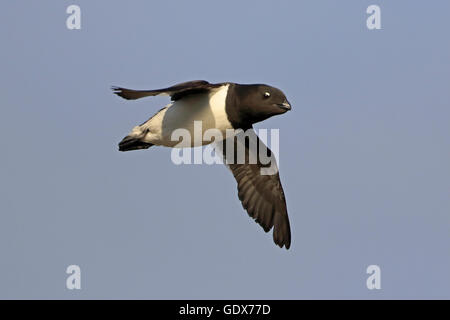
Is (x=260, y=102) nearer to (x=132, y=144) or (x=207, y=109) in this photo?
(x=207, y=109)

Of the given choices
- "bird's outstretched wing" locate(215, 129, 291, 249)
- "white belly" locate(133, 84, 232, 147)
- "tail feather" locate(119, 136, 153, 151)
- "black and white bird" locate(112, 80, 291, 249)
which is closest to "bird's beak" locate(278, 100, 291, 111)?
"black and white bird" locate(112, 80, 291, 249)

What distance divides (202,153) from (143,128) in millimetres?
2358

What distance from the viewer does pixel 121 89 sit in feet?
36.8

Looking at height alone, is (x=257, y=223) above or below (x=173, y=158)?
below

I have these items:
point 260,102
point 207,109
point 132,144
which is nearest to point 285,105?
point 260,102

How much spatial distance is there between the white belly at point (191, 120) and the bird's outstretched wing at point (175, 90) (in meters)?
0.13

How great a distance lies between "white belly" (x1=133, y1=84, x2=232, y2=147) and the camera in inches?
497

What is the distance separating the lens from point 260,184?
15.2 metres

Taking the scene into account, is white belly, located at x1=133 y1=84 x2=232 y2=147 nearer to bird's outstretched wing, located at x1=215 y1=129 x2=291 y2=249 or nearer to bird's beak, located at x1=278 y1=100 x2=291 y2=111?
bird's beak, located at x1=278 y1=100 x2=291 y2=111

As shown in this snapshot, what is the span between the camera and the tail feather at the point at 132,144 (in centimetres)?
1320
